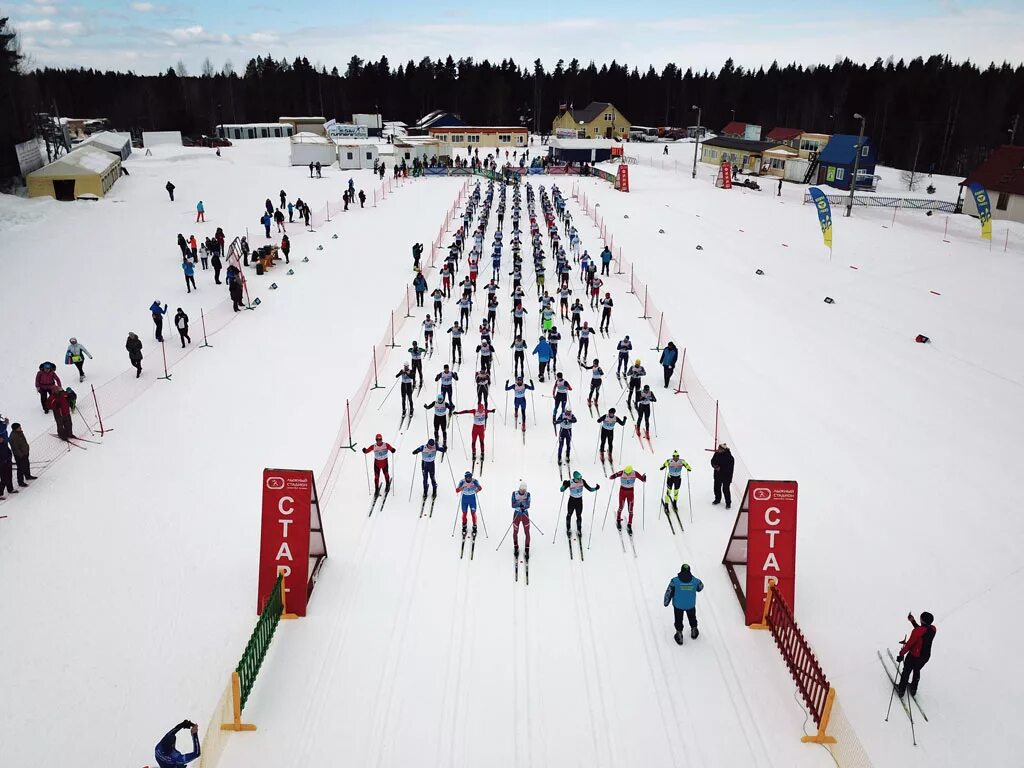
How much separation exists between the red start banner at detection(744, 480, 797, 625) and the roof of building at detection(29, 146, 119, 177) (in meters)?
43.9

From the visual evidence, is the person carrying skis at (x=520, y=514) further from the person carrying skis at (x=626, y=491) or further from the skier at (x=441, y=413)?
the skier at (x=441, y=413)

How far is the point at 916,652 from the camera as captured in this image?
24.6ft

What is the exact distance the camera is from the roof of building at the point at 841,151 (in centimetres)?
5272

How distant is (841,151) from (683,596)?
55087 millimetres

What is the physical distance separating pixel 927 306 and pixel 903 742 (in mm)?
20483

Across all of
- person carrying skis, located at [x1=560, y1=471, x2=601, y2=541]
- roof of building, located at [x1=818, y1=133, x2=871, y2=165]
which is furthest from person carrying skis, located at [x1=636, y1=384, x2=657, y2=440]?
roof of building, located at [x1=818, y1=133, x2=871, y2=165]

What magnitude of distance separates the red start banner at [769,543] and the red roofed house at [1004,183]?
38.3 meters

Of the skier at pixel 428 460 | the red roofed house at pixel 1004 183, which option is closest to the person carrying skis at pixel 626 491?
the skier at pixel 428 460

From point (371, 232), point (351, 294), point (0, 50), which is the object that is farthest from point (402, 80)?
point (351, 294)

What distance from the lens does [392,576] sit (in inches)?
380

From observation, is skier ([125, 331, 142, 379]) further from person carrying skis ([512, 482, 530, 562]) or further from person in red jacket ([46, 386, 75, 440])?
person carrying skis ([512, 482, 530, 562])

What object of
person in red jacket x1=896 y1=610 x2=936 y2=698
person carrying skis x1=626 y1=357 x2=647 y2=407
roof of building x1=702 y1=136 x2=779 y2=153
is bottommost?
person in red jacket x1=896 y1=610 x2=936 y2=698

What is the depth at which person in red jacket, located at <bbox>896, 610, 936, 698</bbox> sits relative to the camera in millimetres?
7379

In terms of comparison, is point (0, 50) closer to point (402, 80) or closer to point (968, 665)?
point (968, 665)
